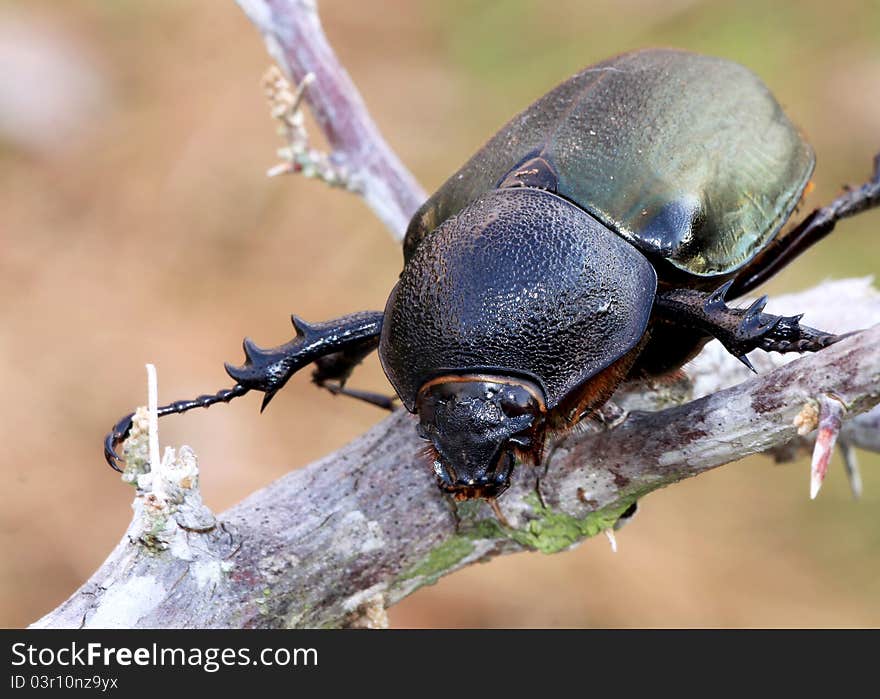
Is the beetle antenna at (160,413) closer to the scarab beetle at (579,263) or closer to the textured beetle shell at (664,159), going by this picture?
the scarab beetle at (579,263)

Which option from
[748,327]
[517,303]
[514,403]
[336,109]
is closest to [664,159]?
[748,327]

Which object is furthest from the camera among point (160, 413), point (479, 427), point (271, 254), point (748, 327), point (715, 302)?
point (271, 254)

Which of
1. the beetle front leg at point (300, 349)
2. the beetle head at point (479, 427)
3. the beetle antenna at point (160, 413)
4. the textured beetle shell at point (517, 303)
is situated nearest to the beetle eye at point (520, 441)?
the beetle head at point (479, 427)

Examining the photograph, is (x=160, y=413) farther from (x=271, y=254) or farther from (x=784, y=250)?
(x=271, y=254)

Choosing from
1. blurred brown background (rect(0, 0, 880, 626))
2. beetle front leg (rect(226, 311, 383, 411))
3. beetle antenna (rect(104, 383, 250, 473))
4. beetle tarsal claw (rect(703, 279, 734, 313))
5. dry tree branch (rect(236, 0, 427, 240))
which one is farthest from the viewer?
blurred brown background (rect(0, 0, 880, 626))

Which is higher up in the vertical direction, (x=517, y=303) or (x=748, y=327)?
(x=517, y=303)

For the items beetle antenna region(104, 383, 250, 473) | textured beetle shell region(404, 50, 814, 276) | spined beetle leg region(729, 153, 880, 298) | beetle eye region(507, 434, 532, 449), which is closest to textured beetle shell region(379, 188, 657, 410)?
beetle eye region(507, 434, 532, 449)

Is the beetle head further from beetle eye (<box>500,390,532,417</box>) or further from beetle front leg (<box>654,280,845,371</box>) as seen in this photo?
beetle front leg (<box>654,280,845,371</box>)
